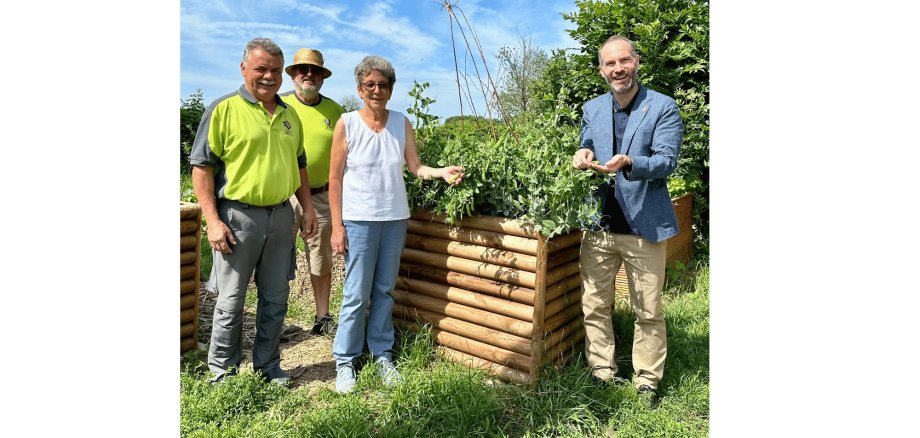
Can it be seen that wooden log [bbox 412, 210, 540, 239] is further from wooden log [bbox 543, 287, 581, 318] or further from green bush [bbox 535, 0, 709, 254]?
green bush [bbox 535, 0, 709, 254]

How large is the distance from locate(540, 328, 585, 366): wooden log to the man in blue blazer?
7.5 inches

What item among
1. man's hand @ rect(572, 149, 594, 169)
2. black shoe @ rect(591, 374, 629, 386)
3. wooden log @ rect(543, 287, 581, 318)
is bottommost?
black shoe @ rect(591, 374, 629, 386)

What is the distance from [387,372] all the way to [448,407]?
57 cm

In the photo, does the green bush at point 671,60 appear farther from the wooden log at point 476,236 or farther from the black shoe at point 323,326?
the black shoe at point 323,326

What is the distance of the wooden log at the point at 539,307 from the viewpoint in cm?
328

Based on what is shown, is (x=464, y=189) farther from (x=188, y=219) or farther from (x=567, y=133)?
(x=188, y=219)

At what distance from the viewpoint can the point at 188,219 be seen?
3.88 metres

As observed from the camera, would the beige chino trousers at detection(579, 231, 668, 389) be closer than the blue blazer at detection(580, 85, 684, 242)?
No

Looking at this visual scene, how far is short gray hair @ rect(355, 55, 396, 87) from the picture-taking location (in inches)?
129

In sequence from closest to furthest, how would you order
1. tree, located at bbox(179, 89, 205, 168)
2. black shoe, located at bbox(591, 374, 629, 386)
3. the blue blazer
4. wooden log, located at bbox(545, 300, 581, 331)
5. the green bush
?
the blue blazer
black shoe, located at bbox(591, 374, 629, 386)
wooden log, located at bbox(545, 300, 581, 331)
the green bush
tree, located at bbox(179, 89, 205, 168)

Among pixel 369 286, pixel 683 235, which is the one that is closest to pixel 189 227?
pixel 369 286

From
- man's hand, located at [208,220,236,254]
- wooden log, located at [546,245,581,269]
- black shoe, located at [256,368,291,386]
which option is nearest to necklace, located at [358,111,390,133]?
man's hand, located at [208,220,236,254]

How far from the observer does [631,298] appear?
11.1 ft

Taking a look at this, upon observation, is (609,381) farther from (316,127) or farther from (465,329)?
(316,127)
